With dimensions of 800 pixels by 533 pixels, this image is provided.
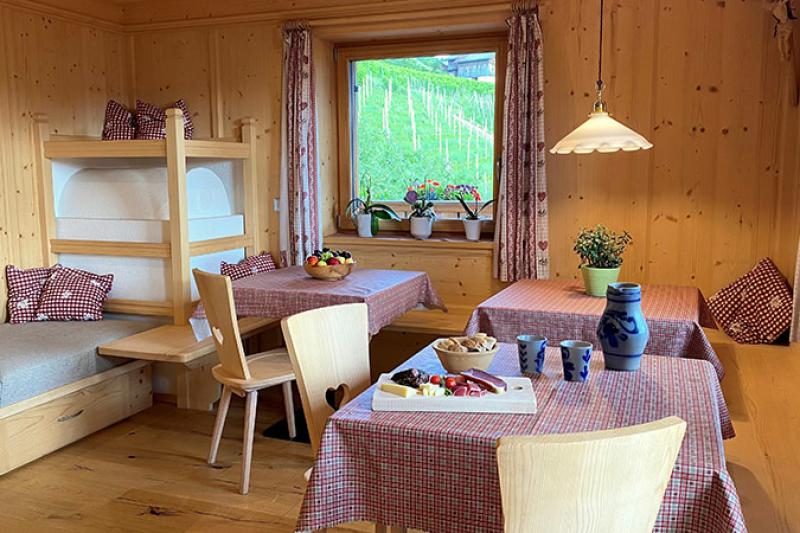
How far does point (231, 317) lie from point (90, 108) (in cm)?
240

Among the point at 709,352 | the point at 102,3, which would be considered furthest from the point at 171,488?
the point at 102,3

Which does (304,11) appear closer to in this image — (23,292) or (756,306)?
(23,292)

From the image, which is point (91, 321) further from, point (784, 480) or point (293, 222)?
point (784, 480)

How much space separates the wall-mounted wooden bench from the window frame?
1.07 meters

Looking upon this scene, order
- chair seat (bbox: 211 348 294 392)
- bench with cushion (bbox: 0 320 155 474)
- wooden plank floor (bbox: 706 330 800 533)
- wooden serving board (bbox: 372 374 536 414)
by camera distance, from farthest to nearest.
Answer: bench with cushion (bbox: 0 320 155 474)
chair seat (bbox: 211 348 294 392)
wooden plank floor (bbox: 706 330 800 533)
wooden serving board (bbox: 372 374 536 414)

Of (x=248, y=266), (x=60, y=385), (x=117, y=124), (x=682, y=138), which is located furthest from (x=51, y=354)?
(x=682, y=138)

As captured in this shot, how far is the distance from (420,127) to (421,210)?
1.79 ft

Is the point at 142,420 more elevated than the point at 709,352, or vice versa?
the point at 709,352

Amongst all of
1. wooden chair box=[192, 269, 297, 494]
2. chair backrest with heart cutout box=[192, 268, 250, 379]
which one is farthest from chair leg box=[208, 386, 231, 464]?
chair backrest with heart cutout box=[192, 268, 250, 379]

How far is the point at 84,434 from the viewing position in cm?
362

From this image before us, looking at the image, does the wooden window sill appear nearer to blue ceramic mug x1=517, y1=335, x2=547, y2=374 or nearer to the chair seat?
the chair seat

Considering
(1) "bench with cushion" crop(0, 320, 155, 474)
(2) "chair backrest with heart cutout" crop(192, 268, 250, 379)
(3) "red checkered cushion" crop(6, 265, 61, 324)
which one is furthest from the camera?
(3) "red checkered cushion" crop(6, 265, 61, 324)

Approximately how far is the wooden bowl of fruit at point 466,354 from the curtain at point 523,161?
2.16 metres

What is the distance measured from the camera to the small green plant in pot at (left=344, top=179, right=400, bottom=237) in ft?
15.3
